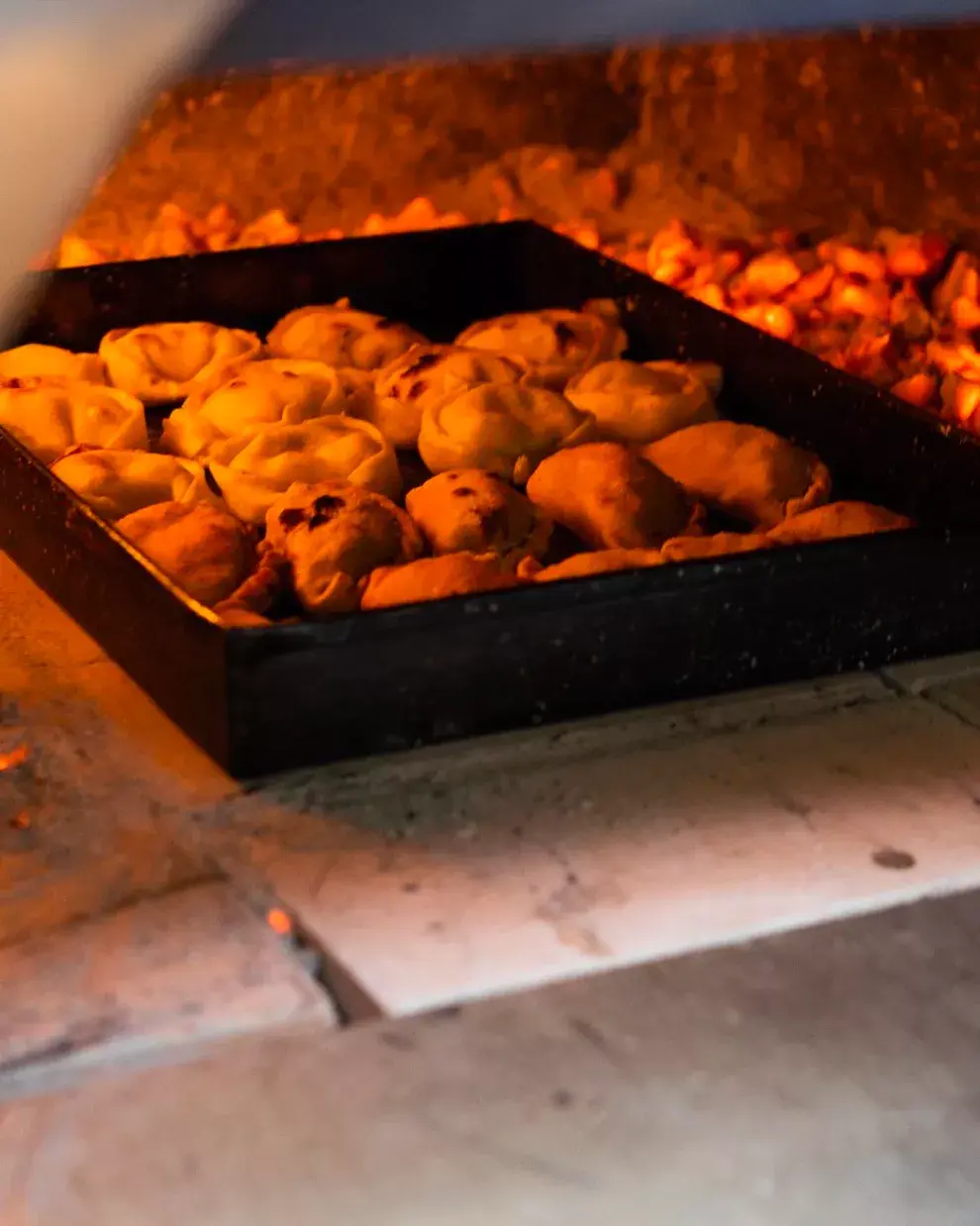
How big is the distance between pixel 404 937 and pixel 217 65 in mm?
564

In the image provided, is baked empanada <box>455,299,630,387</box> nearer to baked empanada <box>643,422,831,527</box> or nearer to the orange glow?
baked empanada <box>643,422,831,527</box>

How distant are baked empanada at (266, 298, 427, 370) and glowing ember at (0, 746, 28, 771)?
0.84 m

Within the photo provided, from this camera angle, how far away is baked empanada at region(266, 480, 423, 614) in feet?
Answer: 5.13

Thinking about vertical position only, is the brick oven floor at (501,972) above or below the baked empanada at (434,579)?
below

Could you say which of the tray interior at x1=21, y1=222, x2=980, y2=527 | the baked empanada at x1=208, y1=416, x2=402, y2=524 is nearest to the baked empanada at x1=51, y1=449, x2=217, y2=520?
the baked empanada at x1=208, y1=416, x2=402, y2=524

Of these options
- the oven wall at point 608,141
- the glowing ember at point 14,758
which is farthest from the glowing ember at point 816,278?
the glowing ember at point 14,758

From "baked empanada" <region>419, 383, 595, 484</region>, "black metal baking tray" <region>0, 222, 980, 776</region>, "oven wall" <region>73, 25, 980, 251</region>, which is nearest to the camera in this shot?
"black metal baking tray" <region>0, 222, 980, 776</region>

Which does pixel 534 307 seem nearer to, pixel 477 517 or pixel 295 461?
pixel 295 461

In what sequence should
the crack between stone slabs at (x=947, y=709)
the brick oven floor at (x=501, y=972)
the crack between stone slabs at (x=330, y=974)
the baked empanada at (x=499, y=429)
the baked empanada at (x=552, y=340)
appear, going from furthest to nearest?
the baked empanada at (x=552, y=340), the baked empanada at (x=499, y=429), the crack between stone slabs at (x=947, y=709), the crack between stone slabs at (x=330, y=974), the brick oven floor at (x=501, y=972)

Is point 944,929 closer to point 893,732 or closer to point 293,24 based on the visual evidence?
point 893,732

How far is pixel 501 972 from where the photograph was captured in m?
1.13

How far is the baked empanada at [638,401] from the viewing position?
197cm

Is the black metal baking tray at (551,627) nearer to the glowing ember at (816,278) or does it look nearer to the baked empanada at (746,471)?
the baked empanada at (746,471)

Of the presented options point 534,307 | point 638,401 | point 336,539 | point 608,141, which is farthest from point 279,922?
point 608,141
